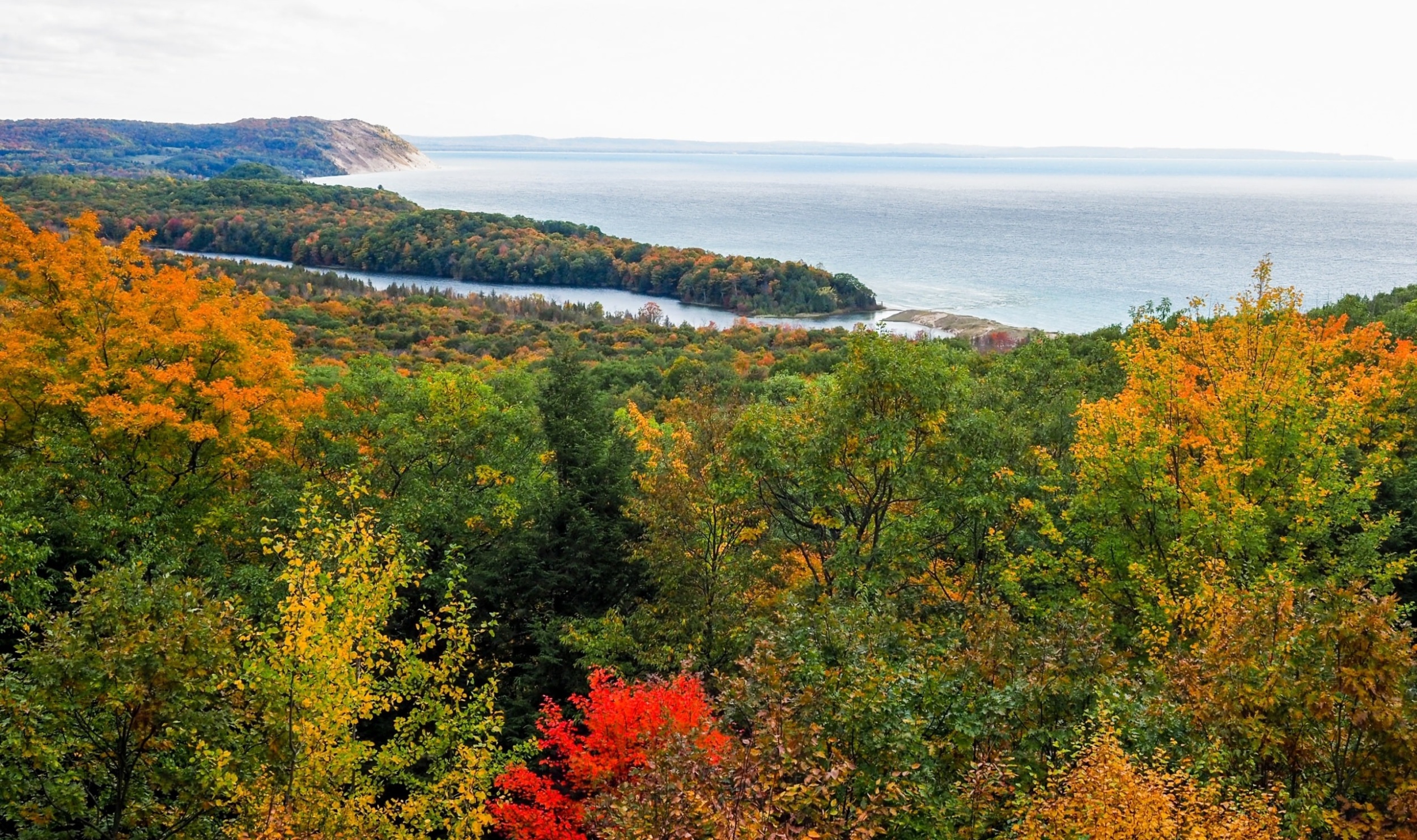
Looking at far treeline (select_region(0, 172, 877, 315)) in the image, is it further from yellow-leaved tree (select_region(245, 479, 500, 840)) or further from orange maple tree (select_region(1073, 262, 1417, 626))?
yellow-leaved tree (select_region(245, 479, 500, 840))

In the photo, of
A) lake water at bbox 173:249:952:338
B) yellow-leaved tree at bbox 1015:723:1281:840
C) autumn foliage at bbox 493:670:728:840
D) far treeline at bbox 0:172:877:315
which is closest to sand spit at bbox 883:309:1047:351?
lake water at bbox 173:249:952:338

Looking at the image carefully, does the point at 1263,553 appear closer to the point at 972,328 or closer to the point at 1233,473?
the point at 1233,473

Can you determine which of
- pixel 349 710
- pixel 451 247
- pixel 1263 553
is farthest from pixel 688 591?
pixel 451 247

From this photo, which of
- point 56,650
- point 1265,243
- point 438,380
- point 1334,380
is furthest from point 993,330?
point 1265,243

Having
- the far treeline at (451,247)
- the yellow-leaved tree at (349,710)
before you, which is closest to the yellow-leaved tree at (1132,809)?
the yellow-leaved tree at (349,710)

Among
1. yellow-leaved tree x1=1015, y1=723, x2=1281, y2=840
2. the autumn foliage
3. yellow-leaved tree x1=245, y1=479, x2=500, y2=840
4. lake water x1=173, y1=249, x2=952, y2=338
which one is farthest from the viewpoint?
lake water x1=173, y1=249, x2=952, y2=338
